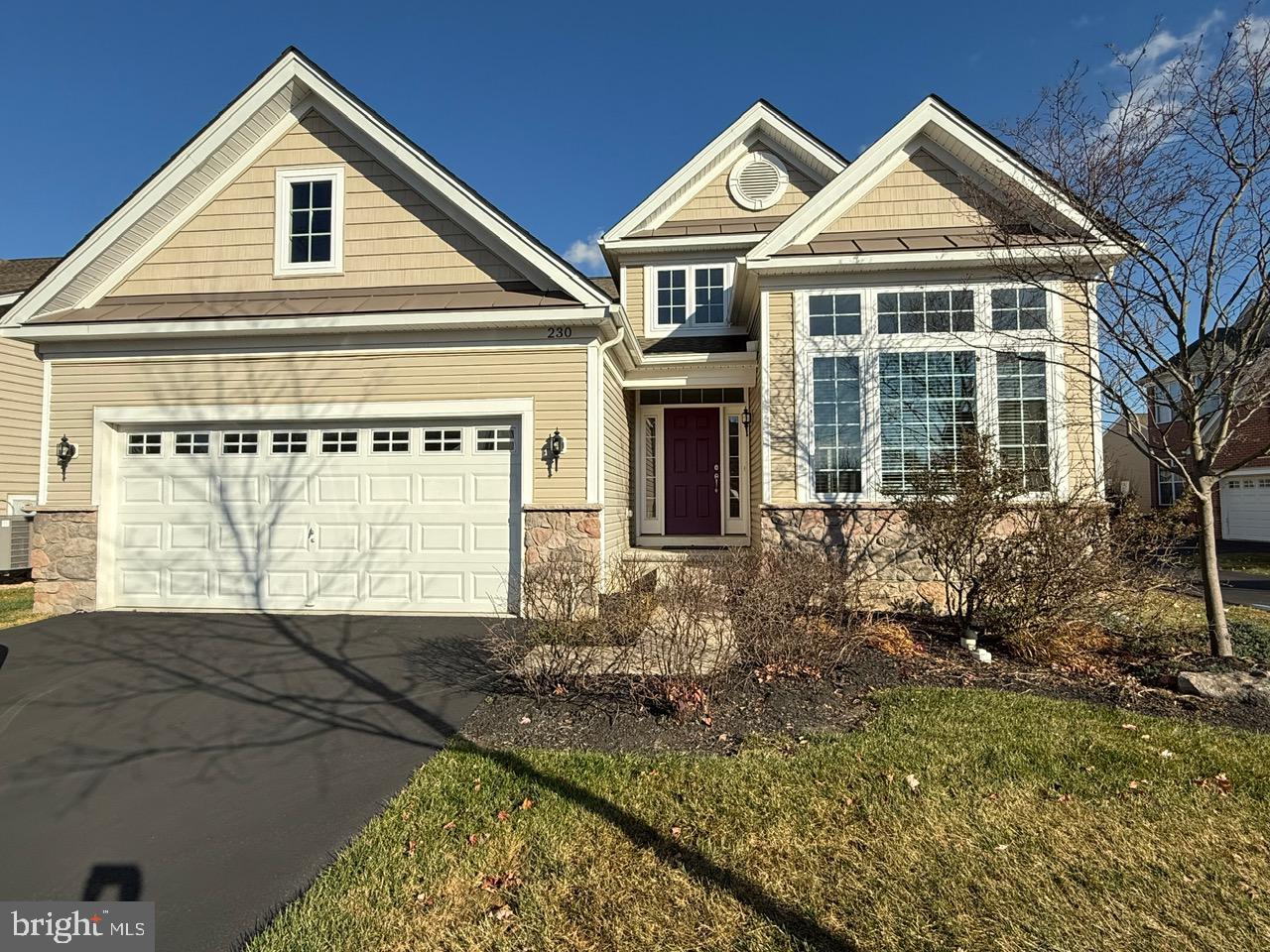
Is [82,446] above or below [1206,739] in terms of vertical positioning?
above

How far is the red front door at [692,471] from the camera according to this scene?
11.5m

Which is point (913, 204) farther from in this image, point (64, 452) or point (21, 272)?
point (21, 272)

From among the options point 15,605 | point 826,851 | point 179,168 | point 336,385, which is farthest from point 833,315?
point 15,605

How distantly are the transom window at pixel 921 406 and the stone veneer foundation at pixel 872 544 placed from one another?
0.50m

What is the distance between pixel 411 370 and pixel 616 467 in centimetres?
316

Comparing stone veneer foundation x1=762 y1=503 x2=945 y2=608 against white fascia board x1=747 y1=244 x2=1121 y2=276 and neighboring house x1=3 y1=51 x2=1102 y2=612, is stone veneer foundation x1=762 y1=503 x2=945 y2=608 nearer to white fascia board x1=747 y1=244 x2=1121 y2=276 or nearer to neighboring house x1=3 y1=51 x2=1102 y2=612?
neighboring house x1=3 y1=51 x2=1102 y2=612

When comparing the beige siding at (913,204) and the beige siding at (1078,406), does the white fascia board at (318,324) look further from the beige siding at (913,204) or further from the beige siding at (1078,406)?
the beige siding at (1078,406)

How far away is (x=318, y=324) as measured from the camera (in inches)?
305

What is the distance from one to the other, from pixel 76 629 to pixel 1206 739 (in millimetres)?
10728

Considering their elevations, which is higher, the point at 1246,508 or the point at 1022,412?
the point at 1022,412

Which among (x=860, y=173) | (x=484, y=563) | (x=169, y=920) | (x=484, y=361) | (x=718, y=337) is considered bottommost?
(x=169, y=920)

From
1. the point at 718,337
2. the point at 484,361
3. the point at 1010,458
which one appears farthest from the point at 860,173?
the point at 484,361

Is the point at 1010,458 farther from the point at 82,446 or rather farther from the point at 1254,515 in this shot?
the point at 1254,515

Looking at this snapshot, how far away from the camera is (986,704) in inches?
189
